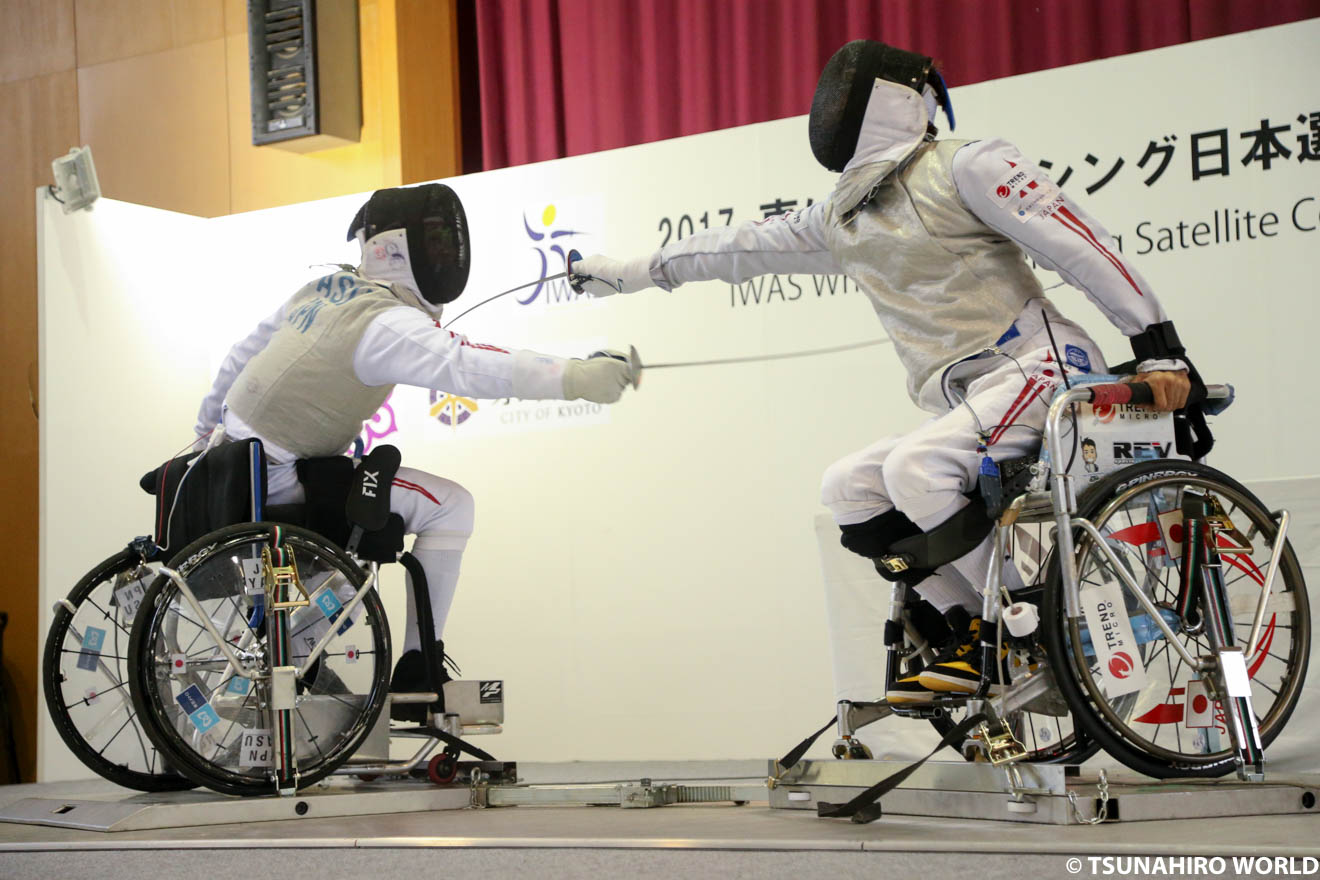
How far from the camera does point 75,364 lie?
4.20 m

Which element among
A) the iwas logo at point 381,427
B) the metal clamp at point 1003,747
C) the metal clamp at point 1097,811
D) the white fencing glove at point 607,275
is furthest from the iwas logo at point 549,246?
the metal clamp at point 1097,811

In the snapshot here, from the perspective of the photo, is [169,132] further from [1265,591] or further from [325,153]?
[1265,591]

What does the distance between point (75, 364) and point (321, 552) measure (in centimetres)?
222

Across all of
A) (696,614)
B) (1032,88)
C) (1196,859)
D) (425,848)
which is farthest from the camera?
(696,614)

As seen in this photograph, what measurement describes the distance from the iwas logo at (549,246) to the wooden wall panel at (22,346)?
6.44 ft

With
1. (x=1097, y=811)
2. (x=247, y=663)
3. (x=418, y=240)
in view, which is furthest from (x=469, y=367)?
(x=1097, y=811)

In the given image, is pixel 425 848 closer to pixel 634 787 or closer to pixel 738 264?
pixel 634 787

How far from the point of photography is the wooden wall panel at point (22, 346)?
185 inches

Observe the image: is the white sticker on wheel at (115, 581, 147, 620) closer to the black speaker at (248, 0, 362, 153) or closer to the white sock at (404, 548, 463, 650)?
the white sock at (404, 548, 463, 650)

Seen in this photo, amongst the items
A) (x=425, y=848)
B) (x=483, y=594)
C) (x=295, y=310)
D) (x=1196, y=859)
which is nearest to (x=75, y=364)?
(x=483, y=594)

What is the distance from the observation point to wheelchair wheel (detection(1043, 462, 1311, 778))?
183 cm

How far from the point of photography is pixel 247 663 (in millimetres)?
2330

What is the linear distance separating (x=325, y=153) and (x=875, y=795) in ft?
13.1

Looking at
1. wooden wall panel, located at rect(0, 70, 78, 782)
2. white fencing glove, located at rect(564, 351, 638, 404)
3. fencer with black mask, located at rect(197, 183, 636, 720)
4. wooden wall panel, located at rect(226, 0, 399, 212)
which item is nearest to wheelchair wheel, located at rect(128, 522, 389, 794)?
fencer with black mask, located at rect(197, 183, 636, 720)
